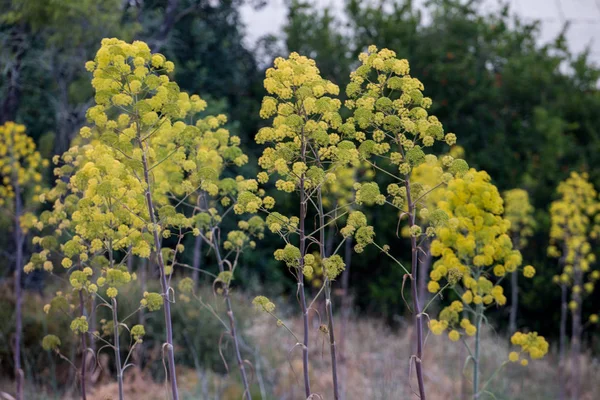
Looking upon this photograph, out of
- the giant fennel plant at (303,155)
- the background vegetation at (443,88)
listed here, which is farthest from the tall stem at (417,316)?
the background vegetation at (443,88)

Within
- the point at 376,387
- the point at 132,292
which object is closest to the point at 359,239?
the point at 376,387

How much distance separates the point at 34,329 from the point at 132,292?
40.0 inches

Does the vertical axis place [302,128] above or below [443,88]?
below

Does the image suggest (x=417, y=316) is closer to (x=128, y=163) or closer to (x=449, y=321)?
(x=449, y=321)

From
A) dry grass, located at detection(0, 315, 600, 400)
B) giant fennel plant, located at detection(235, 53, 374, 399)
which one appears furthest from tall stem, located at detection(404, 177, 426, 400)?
dry grass, located at detection(0, 315, 600, 400)

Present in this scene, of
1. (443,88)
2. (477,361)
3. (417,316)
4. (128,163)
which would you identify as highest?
(443,88)

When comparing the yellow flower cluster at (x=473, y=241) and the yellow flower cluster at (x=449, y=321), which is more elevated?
the yellow flower cluster at (x=473, y=241)

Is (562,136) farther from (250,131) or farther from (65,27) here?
(65,27)

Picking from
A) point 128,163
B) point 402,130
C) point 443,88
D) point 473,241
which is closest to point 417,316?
point 402,130

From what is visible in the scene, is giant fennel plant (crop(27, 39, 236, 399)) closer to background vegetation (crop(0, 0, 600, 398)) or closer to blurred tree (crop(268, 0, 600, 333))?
background vegetation (crop(0, 0, 600, 398))

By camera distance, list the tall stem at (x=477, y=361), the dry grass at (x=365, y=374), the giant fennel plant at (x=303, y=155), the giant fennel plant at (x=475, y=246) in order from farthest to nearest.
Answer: the dry grass at (x=365, y=374), the giant fennel plant at (x=475, y=246), the tall stem at (x=477, y=361), the giant fennel plant at (x=303, y=155)

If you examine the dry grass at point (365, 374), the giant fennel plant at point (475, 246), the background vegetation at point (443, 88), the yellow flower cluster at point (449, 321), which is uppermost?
the background vegetation at point (443, 88)

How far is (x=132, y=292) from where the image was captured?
739 cm

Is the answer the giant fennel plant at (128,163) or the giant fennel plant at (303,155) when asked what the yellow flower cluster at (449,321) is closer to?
the giant fennel plant at (303,155)
